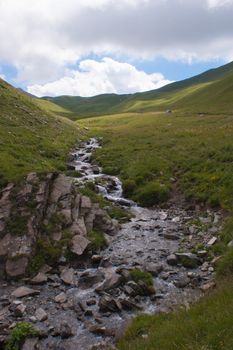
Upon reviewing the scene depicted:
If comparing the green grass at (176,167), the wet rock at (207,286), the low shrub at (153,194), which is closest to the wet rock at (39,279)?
the wet rock at (207,286)

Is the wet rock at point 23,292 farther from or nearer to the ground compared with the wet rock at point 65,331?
farther from the ground

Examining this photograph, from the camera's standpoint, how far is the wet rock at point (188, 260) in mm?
18094

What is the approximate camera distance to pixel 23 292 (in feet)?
52.1

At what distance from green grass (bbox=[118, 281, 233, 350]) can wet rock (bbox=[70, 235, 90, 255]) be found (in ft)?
21.2

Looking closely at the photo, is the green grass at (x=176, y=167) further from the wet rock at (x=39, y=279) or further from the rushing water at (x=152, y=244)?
the wet rock at (x=39, y=279)

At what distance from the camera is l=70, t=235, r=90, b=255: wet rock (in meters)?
19.2

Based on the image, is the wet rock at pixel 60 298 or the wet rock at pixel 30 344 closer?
the wet rock at pixel 30 344

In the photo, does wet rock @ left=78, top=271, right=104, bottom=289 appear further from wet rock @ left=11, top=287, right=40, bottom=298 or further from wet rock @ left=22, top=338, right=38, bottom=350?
wet rock @ left=22, top=338, right=38, bottom=350

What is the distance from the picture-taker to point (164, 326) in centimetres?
1170

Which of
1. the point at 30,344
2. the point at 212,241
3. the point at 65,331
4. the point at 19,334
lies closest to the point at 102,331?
the point at 65,331

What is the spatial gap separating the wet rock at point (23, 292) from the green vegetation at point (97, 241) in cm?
462

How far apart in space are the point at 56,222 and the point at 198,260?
24.2ft

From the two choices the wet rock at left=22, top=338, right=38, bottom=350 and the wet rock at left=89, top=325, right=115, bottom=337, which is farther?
the wet rock at left=89, top=325, right=115, bottom=337

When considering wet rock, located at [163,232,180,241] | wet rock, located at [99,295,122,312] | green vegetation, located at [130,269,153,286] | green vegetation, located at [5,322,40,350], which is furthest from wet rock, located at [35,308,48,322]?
wet rock, located at [163,232,180,241]
